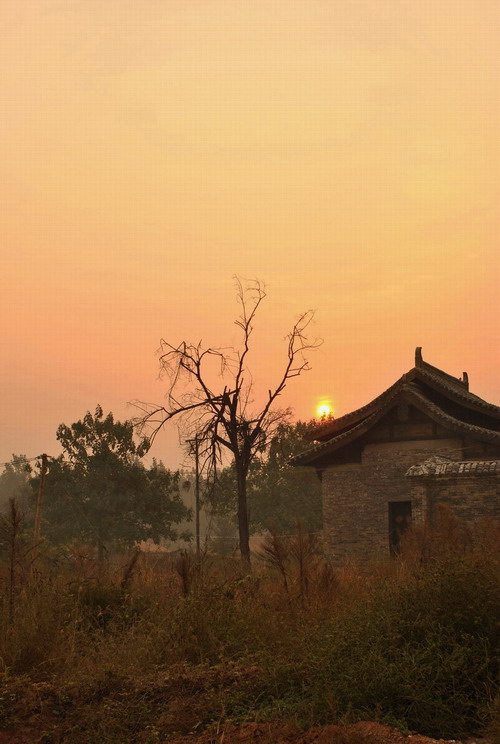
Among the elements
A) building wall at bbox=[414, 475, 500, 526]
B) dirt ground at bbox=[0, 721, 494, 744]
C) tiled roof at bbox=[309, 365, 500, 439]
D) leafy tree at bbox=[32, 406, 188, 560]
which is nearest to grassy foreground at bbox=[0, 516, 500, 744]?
dirt ground at bbox=[0, 721, 494, 744]

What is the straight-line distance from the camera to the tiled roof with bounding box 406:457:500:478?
17.4 meters

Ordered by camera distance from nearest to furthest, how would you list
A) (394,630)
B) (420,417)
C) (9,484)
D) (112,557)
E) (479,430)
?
(394,630) → (479,430) → (420,417) → (112,557) → (9,484)

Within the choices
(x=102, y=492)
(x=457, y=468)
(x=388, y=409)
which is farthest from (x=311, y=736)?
(x=102, y=492)

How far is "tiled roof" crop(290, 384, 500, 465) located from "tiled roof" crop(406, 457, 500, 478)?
2.24m

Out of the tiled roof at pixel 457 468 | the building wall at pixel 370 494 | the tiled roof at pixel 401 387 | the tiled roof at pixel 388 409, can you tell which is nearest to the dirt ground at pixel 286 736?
the tiled roof at pixel 457 468

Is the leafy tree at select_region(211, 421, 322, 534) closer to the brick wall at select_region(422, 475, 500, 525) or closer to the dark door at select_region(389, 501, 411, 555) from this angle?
the dark door at select_region(389, 501, 411, 555)

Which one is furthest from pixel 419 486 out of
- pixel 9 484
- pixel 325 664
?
pixel 9 484

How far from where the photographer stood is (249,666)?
7.57 m

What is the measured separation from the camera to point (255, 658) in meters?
7.81

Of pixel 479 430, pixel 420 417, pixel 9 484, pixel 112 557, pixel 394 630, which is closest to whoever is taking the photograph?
pixel 394 630

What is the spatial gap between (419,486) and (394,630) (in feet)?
36.7

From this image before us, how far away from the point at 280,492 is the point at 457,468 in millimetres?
27152

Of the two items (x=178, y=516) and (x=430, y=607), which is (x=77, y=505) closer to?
(x=178, y=516)

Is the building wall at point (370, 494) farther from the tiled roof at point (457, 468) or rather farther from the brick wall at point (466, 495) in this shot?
the brick wall at point (466, 495)
